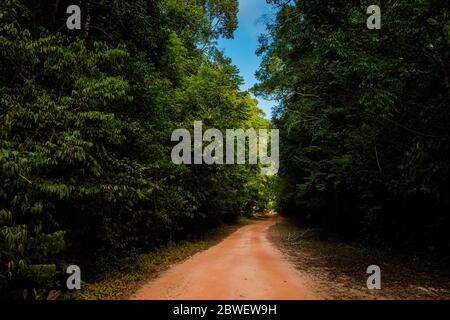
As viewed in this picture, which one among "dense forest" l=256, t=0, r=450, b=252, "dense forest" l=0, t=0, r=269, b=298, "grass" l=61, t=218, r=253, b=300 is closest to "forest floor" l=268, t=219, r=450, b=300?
"dense forest" l=256, t=0, r=450, b=252

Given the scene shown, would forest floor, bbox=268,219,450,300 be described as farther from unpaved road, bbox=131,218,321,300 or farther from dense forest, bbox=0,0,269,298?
dense forest, bbox=0,0,269,298

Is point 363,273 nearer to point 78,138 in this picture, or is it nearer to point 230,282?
point 230,282

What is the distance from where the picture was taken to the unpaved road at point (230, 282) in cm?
707

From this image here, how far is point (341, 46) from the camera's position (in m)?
8.05

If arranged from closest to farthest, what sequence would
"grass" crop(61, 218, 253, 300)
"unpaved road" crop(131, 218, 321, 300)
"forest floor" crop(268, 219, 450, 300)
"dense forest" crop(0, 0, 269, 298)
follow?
"dense forest" crop(0, 0, 269, 298), "unpaved road" crop(131, 218, 321, 300), "forest floor" crop(268, 219, 450, 300), "grass" crop(61, 218, 253, 300)

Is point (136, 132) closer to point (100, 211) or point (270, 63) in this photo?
point (100, 211)

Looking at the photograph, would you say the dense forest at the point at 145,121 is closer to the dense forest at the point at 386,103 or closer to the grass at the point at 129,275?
the dense forest at the point at 386,103

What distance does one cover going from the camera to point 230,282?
817 centimetres

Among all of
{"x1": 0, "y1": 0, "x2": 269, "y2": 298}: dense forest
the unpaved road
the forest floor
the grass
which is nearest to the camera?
{"x1": 0, "y1": 0, "x2": 269, "y2": 298}: dense forest

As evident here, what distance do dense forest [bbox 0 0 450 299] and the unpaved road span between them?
2.31 metres

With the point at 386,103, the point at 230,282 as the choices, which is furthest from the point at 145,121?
the point at 386,103

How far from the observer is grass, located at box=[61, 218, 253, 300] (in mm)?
7574

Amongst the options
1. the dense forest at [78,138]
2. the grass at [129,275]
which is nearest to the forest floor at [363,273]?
the grass at [129,275]

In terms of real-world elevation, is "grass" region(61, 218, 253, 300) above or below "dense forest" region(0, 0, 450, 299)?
below
